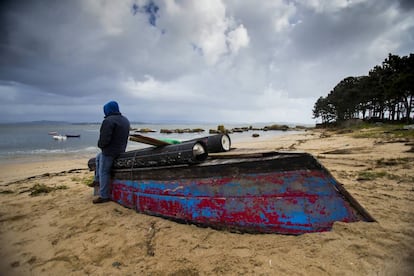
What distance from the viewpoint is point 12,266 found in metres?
2.50

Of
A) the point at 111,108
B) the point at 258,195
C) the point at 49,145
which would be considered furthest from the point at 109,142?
the point at 49,145

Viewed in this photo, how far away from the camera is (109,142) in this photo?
13.9ft

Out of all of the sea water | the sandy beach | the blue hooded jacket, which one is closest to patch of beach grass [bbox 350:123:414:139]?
the sandy beach

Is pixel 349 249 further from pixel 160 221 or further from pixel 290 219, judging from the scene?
pixel 160 221

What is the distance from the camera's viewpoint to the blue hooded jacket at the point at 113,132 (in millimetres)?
4156

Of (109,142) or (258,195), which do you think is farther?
(109,142)

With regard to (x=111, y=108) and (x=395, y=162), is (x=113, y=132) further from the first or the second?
(x=395, y=162)

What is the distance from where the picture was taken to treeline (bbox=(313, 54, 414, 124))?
2825 cm

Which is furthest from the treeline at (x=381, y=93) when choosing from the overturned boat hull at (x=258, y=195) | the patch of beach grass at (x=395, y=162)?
the overturned boat hull at (x=258, y=195)

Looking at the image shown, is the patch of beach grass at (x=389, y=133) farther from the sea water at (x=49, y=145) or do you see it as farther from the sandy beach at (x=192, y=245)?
the sea water at (x=49, y=145)

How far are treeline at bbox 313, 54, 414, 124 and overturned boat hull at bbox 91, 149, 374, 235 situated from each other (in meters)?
35.8

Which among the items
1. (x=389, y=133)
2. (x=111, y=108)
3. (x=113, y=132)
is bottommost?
(x=389, y=133)

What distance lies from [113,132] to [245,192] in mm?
3200

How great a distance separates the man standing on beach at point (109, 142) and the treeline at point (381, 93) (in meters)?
36.8
